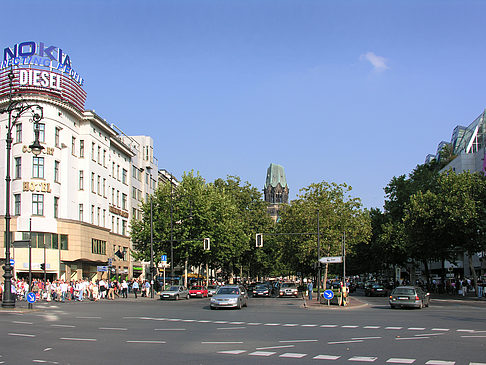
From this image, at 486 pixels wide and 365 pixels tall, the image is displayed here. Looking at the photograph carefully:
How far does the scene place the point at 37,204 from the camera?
5588 centimetres

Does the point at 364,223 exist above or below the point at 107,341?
above

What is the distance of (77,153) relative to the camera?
63.2 meters

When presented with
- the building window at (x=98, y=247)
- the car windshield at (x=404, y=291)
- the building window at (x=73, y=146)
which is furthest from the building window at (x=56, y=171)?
the car windshield at (x=404, y=291)

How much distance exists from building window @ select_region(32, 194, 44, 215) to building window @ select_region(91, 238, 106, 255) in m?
9.12

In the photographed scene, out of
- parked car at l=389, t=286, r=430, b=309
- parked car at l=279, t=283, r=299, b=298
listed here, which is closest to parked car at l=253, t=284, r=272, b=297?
parked car at l=279, t=283, r=299, b=298

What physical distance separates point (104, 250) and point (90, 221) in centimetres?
537

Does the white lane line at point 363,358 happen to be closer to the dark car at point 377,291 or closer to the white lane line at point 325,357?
the white lane line at point 325,357

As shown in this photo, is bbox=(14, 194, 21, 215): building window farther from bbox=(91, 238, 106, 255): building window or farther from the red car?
the red car

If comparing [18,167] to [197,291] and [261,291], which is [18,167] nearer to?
[197,291]

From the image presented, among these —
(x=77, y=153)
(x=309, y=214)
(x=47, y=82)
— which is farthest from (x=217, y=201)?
(x=47, y=82)

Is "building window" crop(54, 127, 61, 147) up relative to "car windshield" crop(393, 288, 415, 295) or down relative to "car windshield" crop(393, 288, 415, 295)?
up

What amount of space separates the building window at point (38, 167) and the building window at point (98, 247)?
1073 cm

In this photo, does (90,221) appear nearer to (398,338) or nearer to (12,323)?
(12,323)

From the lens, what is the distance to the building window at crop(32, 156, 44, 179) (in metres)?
56.1
